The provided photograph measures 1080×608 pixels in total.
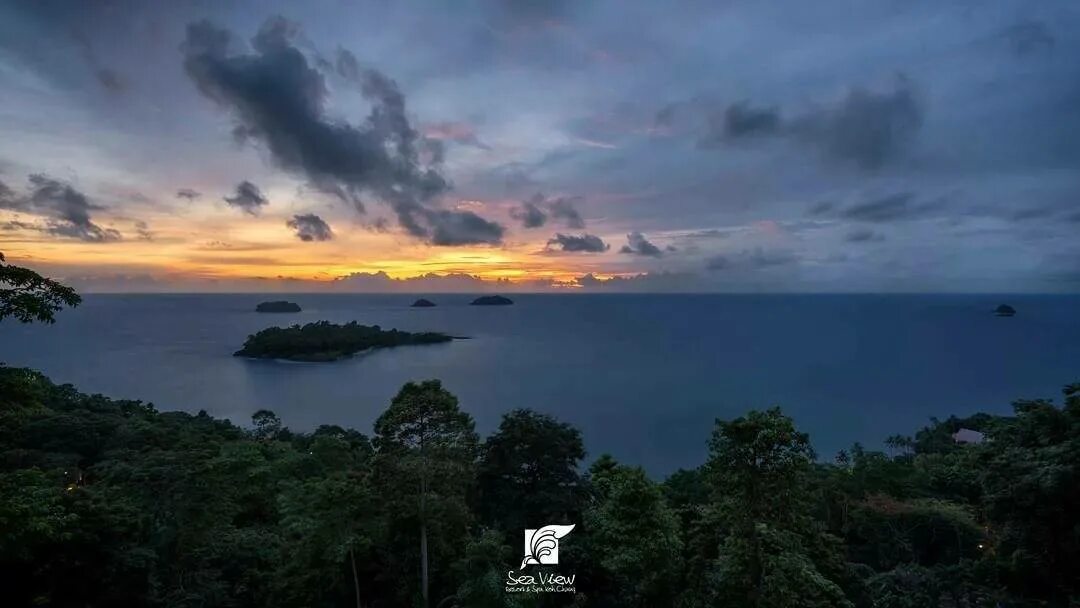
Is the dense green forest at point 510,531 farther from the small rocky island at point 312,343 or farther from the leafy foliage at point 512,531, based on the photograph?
the small rocky island at point 312,343

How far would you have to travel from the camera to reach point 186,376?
69188mm

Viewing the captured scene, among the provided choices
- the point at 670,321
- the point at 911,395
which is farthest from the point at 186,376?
the point at 670,321

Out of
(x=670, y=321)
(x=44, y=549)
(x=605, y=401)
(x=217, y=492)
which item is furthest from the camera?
(x=670, y=321)

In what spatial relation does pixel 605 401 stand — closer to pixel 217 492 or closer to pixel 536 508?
pixel 536 508

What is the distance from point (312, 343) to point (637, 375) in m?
51.1

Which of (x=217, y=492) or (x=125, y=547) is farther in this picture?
(x=217, y=492)

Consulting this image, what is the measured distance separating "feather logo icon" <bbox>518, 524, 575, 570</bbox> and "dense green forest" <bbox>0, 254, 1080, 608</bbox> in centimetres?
25

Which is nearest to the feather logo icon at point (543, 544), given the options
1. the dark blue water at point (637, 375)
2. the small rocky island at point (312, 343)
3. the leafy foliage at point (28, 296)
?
the leafy foliage at point (28, 296)

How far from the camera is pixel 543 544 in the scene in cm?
1038

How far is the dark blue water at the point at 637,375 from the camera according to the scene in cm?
4903

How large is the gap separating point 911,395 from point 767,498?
2521 inches

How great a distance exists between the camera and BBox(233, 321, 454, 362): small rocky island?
8188 cm

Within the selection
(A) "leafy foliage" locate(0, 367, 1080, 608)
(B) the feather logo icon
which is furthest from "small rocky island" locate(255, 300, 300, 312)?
(B) the feather logo icon

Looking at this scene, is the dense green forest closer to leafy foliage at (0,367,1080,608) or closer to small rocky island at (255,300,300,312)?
leafy foliage at (0,367,1080,608)
